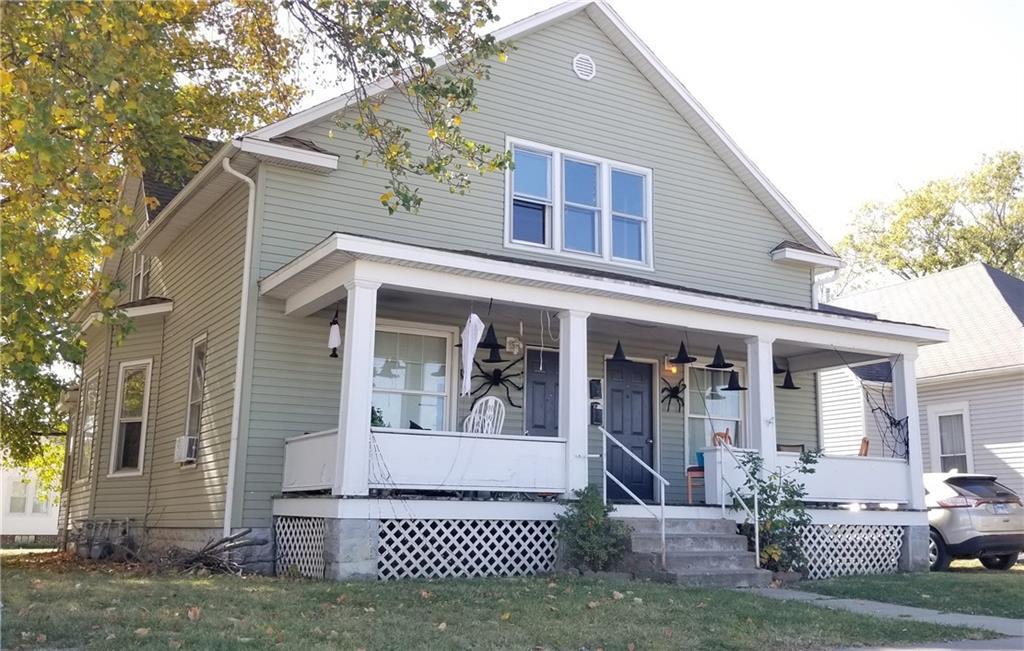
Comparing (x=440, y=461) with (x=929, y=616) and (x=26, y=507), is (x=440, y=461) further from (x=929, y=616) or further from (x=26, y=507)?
(x=26, y=507)

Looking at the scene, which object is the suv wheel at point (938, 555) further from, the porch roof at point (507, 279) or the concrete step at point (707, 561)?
the concrete step at point (707, 561)

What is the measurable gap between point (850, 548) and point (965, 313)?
11.4 metres

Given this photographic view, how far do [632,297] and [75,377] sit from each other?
13306 millimetres

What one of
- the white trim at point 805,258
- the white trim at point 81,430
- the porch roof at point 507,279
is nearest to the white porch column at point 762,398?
the porch roof at point 507,279

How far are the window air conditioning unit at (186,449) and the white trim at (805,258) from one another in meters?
9.07

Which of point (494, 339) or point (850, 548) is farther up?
point (494, 339)

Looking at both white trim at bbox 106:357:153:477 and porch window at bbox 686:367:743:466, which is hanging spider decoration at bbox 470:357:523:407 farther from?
white trim at bbox 106:357:153:477

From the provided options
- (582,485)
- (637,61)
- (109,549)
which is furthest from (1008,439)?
(109,549)

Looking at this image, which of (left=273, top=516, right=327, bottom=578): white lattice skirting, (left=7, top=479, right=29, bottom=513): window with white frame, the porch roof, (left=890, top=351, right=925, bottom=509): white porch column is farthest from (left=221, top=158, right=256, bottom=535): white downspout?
(left=7, top=479, right=29, bottom=513): window with white frame

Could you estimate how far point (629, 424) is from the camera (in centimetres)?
1449

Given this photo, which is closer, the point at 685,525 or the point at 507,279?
the point at 507,279

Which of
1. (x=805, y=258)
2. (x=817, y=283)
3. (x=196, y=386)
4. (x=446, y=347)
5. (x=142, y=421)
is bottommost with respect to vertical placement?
(x=142, y=421)

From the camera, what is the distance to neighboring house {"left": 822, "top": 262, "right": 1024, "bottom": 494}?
19484 mm

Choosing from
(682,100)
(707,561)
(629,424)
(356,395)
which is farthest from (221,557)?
(682,100)
